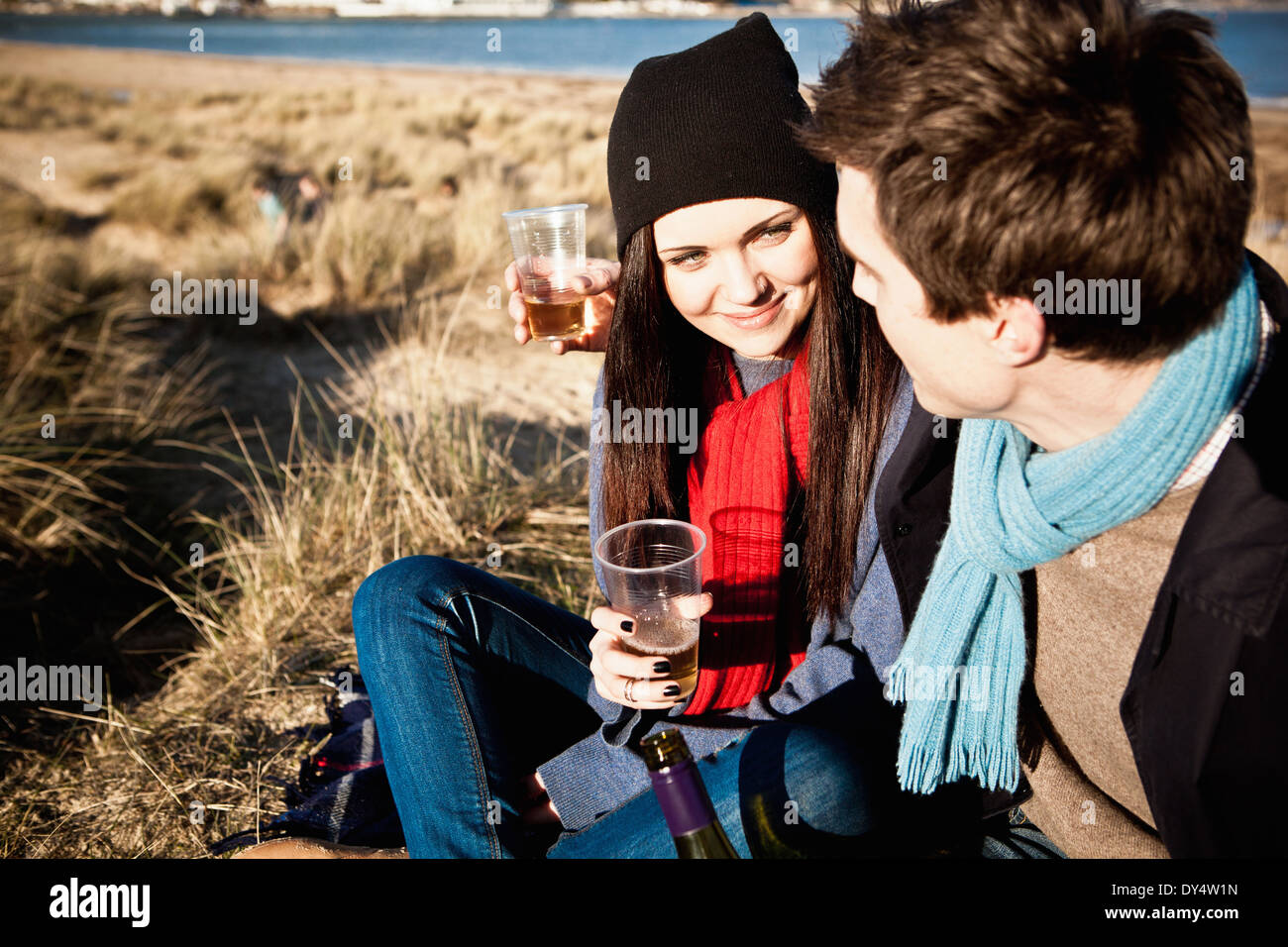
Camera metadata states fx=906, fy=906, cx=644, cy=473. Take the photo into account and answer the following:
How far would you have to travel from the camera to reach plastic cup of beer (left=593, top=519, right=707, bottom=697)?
72.4 inches

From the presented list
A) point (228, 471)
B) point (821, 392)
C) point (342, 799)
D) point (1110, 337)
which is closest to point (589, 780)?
point (342, 799)

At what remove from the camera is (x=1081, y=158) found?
4.32 feet

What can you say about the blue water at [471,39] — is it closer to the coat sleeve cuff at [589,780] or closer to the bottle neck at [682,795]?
the coat sleeve cuff at [589,780]

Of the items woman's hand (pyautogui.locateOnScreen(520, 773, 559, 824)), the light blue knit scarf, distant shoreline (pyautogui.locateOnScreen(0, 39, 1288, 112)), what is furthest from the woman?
distant shoreline (pyautogui.locateOnScreen(0, 39, 1288, 112))

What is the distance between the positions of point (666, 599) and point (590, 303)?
46.8 inches

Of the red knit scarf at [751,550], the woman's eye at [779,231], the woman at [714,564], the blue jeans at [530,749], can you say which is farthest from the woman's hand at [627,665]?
the woman's eye at [779,231]

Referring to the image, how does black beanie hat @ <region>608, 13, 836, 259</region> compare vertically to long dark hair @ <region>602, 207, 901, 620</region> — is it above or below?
above

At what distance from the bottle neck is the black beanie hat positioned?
4.53 ft

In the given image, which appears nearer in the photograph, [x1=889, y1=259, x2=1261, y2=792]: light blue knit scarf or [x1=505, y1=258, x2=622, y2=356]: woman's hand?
[x1=889, y1=259, x2=1261, y2=792]: light blue knit scarf

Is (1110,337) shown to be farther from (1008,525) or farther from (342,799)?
(342,799)

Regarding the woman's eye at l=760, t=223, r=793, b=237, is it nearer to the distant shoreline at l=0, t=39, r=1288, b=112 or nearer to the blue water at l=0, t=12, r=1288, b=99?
the distant shoreline at l=0, t=39, r=1288, b=112

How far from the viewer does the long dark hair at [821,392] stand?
2203 mm

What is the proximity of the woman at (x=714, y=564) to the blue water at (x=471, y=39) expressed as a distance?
108 ft
